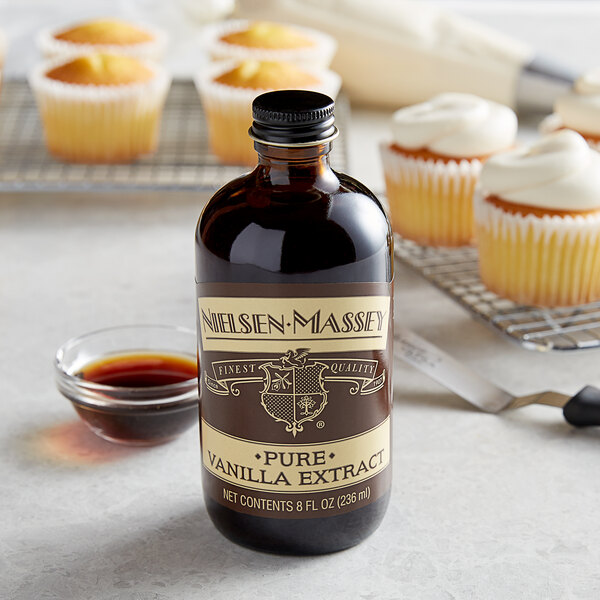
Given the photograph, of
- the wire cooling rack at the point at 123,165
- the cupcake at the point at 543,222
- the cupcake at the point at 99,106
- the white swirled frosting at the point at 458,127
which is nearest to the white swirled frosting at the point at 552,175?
the cupcake at the point at 543,222

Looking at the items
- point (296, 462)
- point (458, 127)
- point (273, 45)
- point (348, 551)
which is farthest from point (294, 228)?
point (273, 45)

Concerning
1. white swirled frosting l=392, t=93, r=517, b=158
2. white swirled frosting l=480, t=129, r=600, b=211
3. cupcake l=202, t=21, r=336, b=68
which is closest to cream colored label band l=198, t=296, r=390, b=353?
white swirled frosting l=480, t=129, r=600, b=211

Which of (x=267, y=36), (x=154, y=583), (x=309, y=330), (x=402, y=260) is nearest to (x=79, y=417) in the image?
(x=154, y=583)

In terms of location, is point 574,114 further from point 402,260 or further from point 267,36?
point 267,36

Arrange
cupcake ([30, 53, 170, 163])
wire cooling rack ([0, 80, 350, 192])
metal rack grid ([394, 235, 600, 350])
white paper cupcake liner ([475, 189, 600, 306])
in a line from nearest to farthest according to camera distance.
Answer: metal rack grid ([394, 235, 600, 350]) → white paper cupcake liner ([475, 189, 600, 306]) → wire cooling rack ([0, 80, 350, 192]) → cupcake ([30, 53, 170, 163])

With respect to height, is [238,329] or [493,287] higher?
[238,329]

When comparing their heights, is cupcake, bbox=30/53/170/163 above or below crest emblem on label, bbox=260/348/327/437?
below

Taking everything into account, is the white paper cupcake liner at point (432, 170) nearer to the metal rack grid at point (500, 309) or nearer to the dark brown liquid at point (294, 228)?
the metal rack grid at point (500, 309)

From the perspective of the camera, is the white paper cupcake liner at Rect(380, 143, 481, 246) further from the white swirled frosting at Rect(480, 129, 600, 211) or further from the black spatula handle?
the black spatula handle
